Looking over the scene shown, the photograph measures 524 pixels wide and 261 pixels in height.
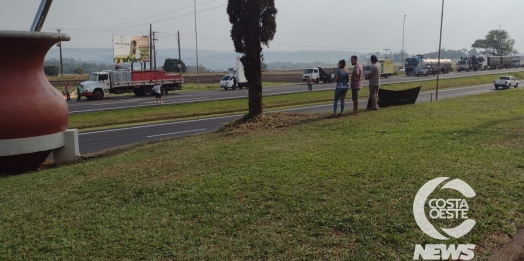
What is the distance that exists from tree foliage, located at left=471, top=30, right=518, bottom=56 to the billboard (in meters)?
108

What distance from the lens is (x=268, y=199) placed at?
5570 millimetres

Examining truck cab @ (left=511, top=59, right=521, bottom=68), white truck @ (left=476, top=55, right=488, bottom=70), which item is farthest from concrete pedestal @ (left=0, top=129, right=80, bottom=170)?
truck cab @ (left=511, top=59, right=521, bottom=68)

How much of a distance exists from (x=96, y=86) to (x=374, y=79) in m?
31.1

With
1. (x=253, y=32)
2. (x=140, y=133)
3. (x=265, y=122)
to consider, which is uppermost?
(x=253, y=32)

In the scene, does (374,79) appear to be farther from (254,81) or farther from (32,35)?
(32,35)

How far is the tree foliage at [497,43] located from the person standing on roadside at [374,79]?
137 m

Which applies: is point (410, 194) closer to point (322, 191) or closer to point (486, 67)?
point (322, 191)

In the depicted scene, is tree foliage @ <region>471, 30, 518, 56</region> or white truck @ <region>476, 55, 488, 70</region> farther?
tree foliage @ <region>471, 30, 518, 56</region>

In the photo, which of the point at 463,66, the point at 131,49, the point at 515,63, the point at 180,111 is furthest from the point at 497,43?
the point at 180,111

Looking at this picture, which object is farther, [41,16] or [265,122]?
[265,122]

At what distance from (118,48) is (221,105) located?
4096 cm

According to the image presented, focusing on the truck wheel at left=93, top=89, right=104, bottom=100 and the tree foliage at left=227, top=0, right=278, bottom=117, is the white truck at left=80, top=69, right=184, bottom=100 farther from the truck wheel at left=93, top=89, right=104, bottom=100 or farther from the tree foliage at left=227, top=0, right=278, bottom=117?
the tree foliage at left=227, top=0, right=278, bottom=117

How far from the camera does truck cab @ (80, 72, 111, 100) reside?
1510 inches

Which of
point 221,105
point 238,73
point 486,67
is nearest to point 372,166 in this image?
point 221,105
